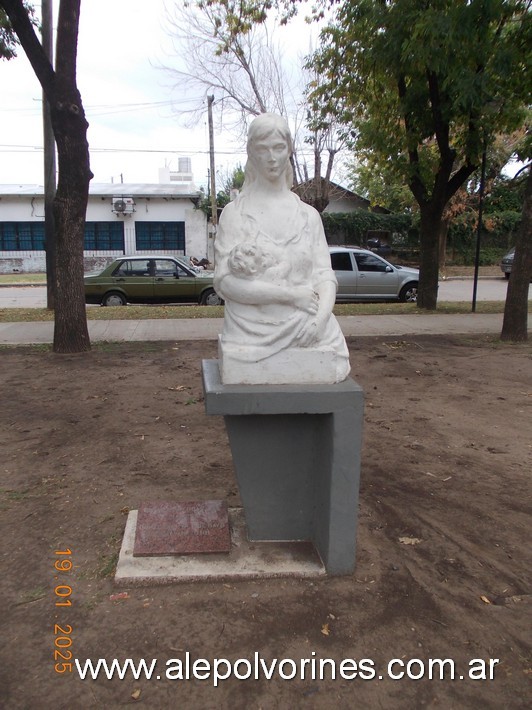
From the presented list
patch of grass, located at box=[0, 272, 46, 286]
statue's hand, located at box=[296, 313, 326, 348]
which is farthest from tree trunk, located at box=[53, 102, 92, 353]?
patch of grass, located at box=[0, 272, 46, 286]

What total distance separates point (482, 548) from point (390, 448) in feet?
5.10

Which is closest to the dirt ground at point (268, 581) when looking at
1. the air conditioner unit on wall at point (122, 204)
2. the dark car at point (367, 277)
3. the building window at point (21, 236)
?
the dark car at point (367, 277)

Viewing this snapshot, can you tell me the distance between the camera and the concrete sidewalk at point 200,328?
9.30 meters

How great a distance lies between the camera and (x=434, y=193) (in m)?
11.0

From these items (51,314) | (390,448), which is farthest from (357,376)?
(51,314)

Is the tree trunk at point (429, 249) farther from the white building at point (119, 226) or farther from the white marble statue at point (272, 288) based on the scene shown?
the white building at point (119, 226)

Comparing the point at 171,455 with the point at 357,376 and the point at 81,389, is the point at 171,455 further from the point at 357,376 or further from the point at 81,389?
the point at 357,376

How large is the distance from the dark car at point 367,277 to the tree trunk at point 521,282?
522 cm

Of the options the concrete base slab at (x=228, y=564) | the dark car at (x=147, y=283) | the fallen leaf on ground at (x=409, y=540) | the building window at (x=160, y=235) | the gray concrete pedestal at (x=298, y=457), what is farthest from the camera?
the building window at (x=160, y=235)

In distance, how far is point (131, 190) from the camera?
25922 mm

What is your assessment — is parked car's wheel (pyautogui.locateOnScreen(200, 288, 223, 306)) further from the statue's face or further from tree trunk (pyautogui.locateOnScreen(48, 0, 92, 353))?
the statue's face

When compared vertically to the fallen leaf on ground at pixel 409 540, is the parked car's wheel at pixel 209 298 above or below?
above

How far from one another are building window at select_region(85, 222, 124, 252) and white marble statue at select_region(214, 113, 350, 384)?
77.3 ft

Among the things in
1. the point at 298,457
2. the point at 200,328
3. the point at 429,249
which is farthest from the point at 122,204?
the point at 298,457
